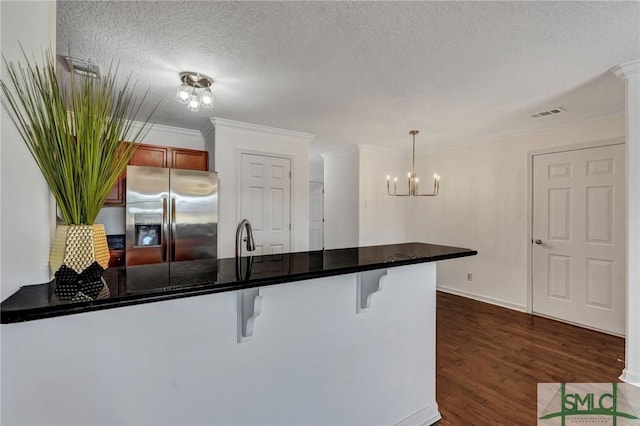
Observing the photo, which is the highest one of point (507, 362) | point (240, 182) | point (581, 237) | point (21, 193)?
point (240, 182)

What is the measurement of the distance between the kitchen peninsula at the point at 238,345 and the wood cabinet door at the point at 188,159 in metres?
2.48

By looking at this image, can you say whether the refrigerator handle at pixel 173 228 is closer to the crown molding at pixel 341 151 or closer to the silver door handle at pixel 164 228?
the silver door handle at pixel 164 228

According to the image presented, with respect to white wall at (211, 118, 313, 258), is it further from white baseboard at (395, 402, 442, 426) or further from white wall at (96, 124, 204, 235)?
white baseboard at (395, 402, 442, 426)

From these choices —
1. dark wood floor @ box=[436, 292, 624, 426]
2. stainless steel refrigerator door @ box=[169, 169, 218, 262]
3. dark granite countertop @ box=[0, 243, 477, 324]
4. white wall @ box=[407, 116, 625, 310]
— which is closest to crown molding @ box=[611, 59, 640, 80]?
white wall @ box=[407, 116, 625, 310]

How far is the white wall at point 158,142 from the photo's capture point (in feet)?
11.3

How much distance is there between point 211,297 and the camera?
1.19 metres

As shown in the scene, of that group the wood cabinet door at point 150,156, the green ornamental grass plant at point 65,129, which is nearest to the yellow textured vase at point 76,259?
the green ornamental grass plant at point 65,129

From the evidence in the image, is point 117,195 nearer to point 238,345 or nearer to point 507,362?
point 238,345

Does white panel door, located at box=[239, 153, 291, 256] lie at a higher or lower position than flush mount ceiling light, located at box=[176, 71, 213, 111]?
lower

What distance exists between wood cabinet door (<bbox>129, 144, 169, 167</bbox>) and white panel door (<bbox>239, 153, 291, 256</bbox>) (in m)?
0.88

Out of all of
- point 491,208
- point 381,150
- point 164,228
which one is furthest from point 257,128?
point 491,208

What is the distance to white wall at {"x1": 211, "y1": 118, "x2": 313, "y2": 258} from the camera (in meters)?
3.65

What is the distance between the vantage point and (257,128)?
12.6ft

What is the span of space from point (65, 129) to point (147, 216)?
2304 millimetres
